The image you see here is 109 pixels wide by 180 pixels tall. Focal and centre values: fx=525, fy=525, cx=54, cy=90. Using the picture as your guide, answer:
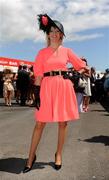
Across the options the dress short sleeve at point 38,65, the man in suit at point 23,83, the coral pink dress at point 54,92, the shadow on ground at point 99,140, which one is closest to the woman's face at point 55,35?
the coral pink dress at point 54,92

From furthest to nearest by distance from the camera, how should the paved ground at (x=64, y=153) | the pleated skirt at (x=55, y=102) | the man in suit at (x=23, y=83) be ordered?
the man in suit at (x=23, y=83) < the pleated skirt at (x=55, y=102) < the paved ground at (x=64, y=153)

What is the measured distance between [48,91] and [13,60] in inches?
1470

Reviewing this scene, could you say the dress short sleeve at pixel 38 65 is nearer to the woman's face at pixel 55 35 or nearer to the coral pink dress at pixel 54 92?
the coral pink dress at pixel 54 92

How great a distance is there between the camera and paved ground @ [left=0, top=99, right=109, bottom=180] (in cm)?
651

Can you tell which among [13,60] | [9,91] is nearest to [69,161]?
[9,91]

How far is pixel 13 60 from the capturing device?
1726 inches

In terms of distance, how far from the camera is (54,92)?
6.75 meters

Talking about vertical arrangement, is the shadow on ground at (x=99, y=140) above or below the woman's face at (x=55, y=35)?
below

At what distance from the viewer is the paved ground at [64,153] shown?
6.51 meters

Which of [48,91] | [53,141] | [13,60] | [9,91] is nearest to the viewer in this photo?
[48,91]

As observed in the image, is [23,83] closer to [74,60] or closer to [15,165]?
[15,165]

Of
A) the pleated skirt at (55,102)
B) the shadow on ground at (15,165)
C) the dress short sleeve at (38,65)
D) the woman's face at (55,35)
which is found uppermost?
the woman's face at (55,35)

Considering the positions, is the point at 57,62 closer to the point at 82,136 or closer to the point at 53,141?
the point at 53,141

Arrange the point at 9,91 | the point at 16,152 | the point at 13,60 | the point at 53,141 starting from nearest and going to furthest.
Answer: the point at 16,152
the point at 53,141
the point at 9,91
the point at 13,60
